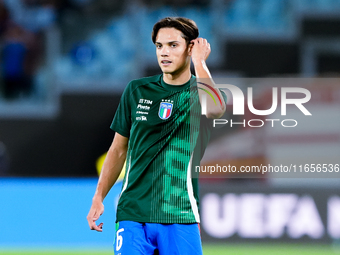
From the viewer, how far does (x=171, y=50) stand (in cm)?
281

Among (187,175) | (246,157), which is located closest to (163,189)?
(187,175)

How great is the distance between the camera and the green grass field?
6527mm

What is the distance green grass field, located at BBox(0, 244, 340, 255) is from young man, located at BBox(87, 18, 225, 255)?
383 cm

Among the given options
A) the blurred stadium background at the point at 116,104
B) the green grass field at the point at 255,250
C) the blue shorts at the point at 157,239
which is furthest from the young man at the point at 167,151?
the blurred stadium background at the point at 116,104

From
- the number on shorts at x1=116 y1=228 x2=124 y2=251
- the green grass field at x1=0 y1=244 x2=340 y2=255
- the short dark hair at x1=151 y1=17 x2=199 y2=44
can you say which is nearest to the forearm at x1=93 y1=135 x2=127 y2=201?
the number on shorts at x1=116 y1=228 x2=124 y2=251

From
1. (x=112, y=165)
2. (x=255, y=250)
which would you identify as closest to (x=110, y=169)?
(x=112, y=165)

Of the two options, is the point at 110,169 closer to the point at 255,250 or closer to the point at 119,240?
the point at 119,240

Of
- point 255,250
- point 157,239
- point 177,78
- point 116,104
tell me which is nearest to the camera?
point 157,239

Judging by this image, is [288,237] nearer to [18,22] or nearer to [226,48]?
[226,48]

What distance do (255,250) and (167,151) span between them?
423 centimetres

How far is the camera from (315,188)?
22.9ft

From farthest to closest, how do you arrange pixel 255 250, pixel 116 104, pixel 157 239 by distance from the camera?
pixel 116 104 → pixel 255 250 → pixel 157 239

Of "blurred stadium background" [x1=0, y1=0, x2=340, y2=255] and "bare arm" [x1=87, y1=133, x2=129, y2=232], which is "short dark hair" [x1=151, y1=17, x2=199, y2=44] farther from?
"blurred stadium background" [x1=0, y1=0, x2=340, y2=255]

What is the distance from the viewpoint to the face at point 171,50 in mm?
2811
